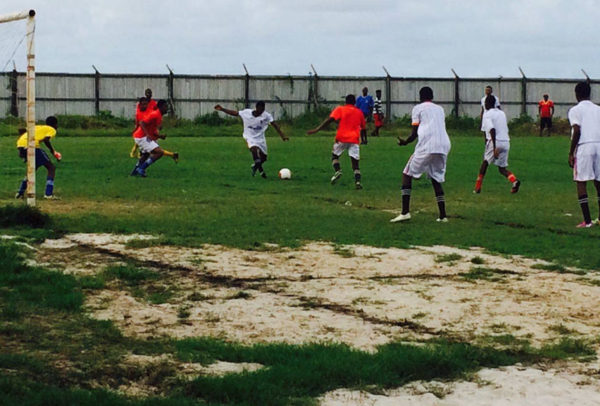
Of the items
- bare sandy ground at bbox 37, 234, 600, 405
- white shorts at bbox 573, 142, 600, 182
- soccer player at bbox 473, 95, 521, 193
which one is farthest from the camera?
soccer player at bbox 473, 95, 521, 193

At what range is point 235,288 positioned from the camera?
978 cm

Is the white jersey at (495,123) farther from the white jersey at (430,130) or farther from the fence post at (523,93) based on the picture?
the fence post at (523,93)

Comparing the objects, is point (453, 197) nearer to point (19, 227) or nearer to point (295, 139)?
point (19, 227)

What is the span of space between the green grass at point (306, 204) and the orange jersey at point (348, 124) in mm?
1048

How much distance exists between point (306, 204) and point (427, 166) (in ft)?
10.0

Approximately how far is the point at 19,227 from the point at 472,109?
134 ft

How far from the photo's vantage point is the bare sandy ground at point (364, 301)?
22.3 ft

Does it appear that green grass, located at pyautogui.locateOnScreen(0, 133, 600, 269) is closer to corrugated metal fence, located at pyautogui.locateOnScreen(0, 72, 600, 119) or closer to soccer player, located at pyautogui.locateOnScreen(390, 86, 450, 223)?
soccer player, located at pyautogui.locateOnScreen(390, 86, 450, 223)

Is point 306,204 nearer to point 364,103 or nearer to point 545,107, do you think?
point 364,103

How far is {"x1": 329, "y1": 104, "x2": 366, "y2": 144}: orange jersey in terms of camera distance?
22.2 m

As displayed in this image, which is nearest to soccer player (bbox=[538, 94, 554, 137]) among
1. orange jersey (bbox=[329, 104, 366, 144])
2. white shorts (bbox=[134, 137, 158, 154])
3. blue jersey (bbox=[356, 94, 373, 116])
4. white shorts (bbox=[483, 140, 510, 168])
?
blue jersey (bbox=[356, 94, 373, 116])

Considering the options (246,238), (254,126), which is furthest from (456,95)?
(246,238)

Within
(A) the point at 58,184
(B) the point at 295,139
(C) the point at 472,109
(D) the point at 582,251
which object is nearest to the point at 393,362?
(D) the point at 582,251

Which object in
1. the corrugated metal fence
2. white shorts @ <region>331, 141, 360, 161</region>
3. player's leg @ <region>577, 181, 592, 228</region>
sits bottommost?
player's leg @ <region>577, 181, 592, 228</region>
